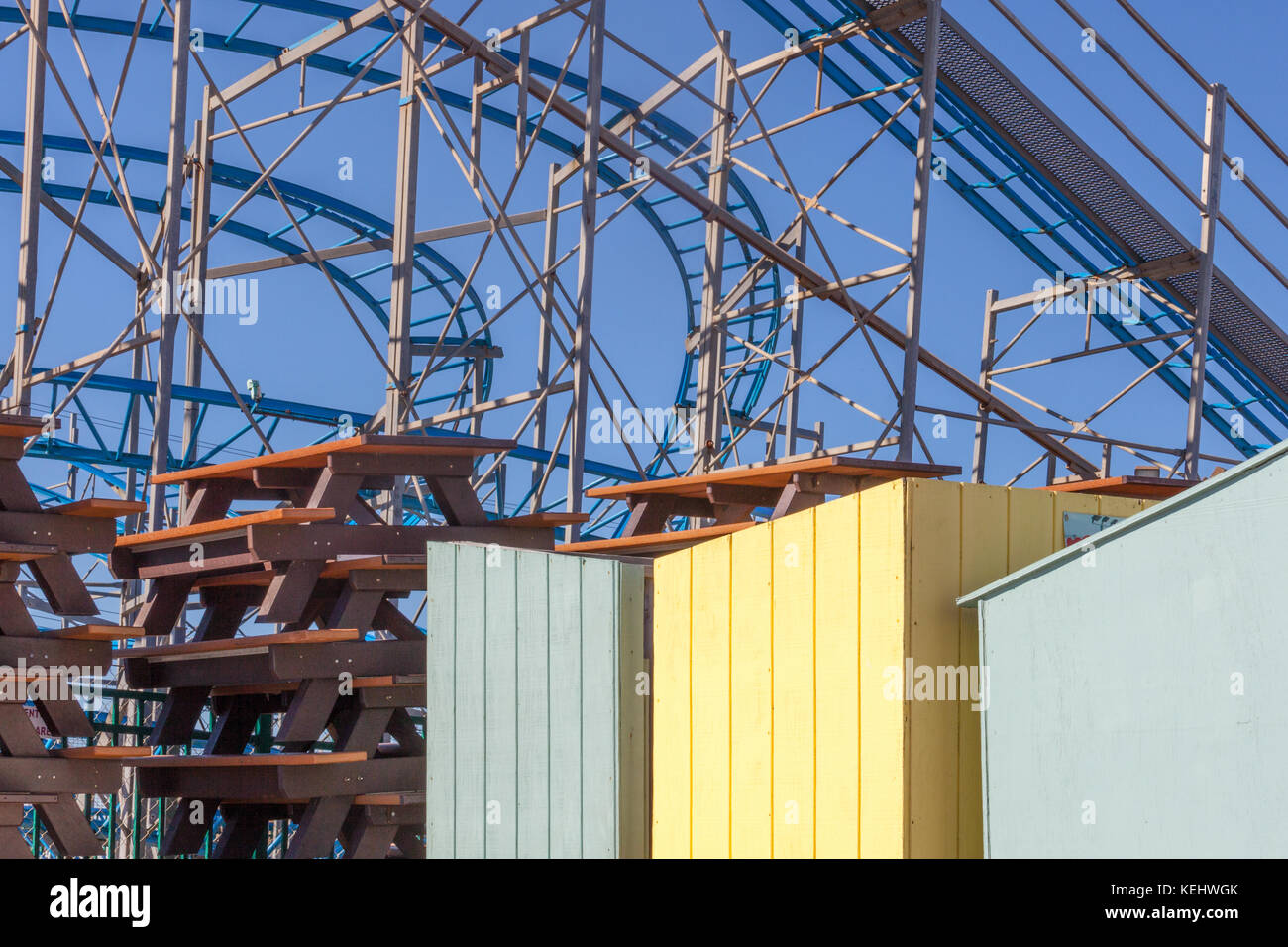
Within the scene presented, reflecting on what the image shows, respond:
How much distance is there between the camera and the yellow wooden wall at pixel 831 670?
4.59 meters

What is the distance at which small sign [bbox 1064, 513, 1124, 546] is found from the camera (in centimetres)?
507

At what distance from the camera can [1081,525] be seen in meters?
5.12

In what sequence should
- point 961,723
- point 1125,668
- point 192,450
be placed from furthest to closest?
point 192,450 → point 961,723 → point 1125,668

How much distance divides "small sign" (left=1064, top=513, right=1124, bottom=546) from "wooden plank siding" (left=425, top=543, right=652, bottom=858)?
4.72ft

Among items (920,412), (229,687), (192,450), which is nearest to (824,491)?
→ (229,687)

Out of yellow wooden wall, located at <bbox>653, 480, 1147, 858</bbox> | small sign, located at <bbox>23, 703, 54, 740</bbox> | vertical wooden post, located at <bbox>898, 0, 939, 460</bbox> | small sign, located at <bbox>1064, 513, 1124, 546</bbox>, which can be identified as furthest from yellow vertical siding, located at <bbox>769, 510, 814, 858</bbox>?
vertical wooden post, located at <bbox>898, 0, 939, 460</bbox>

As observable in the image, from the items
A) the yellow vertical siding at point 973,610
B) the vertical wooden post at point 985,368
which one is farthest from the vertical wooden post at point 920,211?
the yellow vertical siding at point 973,610

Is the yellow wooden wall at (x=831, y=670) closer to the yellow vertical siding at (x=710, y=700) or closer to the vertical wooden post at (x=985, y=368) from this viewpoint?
the yellow vertical siding at (x=710, y=700)

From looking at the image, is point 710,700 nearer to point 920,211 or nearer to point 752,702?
point 752,702

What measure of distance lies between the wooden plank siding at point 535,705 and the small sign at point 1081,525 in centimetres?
144

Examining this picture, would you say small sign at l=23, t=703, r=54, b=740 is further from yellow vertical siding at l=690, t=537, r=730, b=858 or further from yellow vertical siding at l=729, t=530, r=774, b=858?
yellow vertical siding at l=729, t=530, r=774, b=858

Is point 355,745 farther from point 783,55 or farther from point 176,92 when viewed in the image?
point 783,55

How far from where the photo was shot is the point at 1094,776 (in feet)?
14.0
